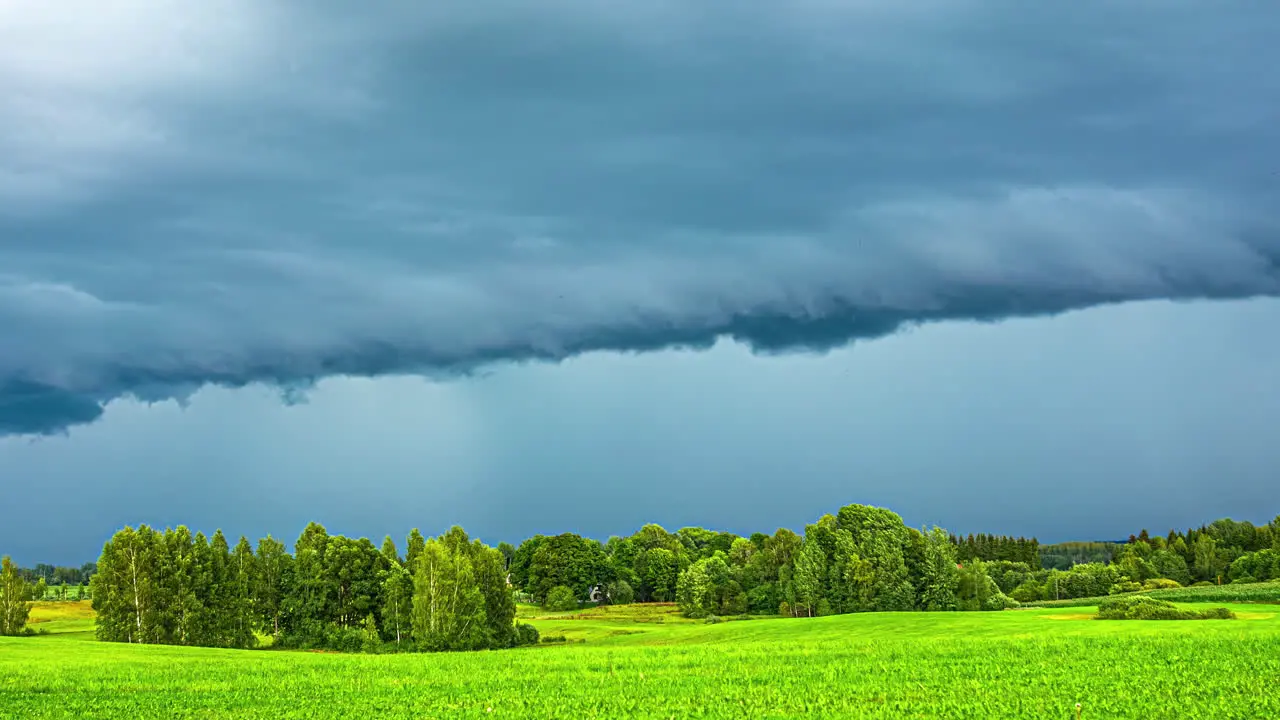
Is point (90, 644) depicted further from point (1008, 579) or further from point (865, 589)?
point (1008, 579)

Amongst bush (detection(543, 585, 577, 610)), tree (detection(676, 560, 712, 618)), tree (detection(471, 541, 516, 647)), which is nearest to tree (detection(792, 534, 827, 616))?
tree (detection(676, 560, 712, 618))

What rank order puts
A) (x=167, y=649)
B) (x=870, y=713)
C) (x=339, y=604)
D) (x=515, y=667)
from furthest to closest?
1. (x=339, y=604)
2. (x=167, y=649)
3. (x=515, y=667)
4. (x=870, y=713)

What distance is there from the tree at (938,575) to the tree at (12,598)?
335ft

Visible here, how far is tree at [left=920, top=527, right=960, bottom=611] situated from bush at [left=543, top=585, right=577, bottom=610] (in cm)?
5965

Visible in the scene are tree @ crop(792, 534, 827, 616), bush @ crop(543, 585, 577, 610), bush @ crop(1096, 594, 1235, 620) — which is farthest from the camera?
bush @ crop(543, 585, 577, 610)

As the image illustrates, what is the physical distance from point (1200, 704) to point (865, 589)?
9198 centimetres

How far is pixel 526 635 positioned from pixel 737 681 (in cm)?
6847

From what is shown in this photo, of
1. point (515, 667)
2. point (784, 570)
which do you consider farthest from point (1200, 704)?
point (784, 570)

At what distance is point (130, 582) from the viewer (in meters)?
86.9

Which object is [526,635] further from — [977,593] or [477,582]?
[977,593]

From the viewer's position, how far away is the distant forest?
87625mm

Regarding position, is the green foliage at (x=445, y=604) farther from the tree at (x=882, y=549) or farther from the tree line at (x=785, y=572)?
the tree at (x=882, y=549)

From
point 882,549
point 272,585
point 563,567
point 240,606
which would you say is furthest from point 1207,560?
point 240,606

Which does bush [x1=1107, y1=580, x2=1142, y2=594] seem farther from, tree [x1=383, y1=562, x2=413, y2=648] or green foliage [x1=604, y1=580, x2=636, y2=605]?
tree [x1=383, y1=562, x2=413, y2=648]
